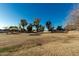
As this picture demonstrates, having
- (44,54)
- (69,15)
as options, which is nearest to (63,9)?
(69,15)

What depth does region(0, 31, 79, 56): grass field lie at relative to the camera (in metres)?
2.53

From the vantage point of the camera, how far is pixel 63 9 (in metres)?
2.55

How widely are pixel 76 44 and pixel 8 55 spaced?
798 mm

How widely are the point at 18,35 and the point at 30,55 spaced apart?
0.90 ft

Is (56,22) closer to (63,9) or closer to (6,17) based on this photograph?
(63,9)

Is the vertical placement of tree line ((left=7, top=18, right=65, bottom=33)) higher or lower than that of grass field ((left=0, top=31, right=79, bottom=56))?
higher

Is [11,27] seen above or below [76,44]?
above

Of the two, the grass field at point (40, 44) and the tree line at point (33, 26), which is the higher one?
the tree line at point (33, 26)

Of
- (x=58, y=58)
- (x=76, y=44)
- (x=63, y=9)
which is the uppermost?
(x=63, y=9)

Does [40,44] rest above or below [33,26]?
below

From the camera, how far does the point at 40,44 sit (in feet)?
8.45

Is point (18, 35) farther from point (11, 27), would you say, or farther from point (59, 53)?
point (59, 53)

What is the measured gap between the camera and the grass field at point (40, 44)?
2531mm

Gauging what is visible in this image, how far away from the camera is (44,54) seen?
2531mm
